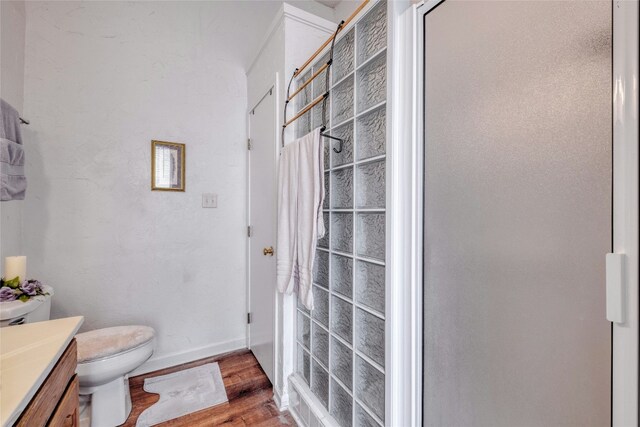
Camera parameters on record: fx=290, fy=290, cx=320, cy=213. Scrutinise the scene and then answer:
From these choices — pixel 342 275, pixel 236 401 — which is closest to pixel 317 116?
pixel 342 275

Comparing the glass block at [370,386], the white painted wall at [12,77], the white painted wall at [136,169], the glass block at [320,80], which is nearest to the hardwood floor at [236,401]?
the white painted wall at [136,169]

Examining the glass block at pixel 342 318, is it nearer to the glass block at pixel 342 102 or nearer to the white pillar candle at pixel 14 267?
the glass block at pixel 342 102

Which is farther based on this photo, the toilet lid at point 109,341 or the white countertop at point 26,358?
the toilet lid at point 109,341

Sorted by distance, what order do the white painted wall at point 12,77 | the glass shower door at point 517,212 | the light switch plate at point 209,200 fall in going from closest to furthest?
the glass shower door at point 517,212, the white painted wall at point 12,77, the light switch plate at point 209,200

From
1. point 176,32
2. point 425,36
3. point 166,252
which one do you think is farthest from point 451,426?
point 176,32

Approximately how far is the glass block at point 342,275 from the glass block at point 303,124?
71cm

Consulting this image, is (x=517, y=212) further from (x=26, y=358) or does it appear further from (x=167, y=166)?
(x=167, y=166)

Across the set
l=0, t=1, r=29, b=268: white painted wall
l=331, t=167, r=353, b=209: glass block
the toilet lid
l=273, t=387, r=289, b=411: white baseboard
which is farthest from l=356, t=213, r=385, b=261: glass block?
l=0, t=1, r=29, b=268: white painted wall

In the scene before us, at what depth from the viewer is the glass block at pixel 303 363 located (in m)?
1.56

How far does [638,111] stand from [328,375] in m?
1.42

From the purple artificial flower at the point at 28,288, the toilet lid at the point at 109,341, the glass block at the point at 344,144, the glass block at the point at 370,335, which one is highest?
the glass block at the point at 344,144

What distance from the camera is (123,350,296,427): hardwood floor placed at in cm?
156

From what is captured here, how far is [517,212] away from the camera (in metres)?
0.68

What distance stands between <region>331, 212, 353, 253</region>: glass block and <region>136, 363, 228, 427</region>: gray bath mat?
124 cm
